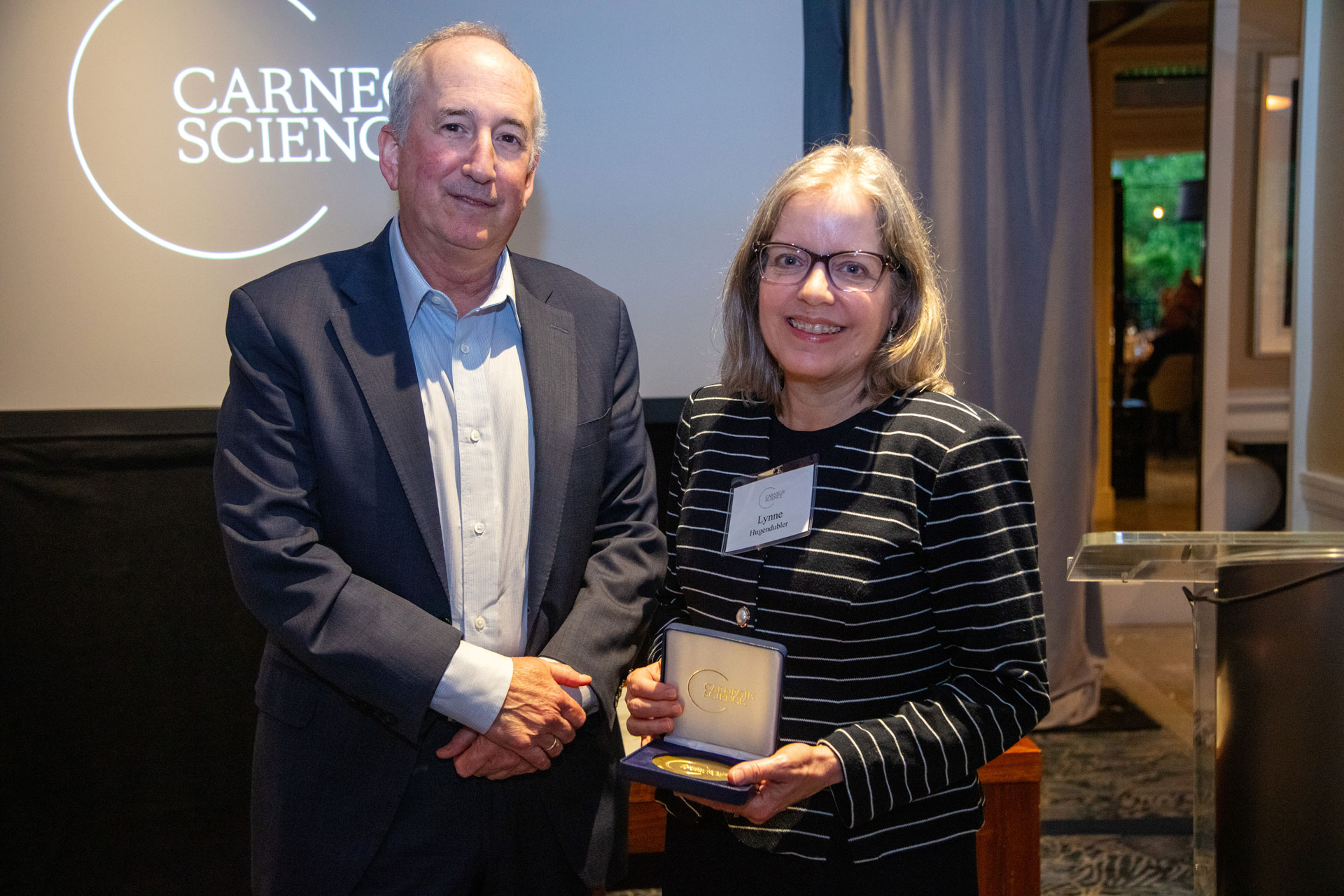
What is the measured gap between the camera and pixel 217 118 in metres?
2.97

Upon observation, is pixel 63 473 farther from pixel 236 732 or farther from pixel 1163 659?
pixel 1163 659

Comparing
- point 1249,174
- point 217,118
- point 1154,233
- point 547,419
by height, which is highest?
point 1154,233

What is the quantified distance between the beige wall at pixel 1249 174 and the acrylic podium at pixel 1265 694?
2879 millimetres

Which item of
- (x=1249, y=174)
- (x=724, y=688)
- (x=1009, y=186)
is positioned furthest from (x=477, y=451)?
(x=1249, y=174)

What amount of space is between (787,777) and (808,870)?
213 millimetres

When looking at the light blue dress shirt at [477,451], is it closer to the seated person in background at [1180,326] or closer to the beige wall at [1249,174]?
the beige wall at [1249,174]

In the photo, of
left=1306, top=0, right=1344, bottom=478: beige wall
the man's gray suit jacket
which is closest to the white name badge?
the man's gray suit jacket

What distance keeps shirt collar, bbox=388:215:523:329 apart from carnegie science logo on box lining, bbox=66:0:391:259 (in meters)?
1.57

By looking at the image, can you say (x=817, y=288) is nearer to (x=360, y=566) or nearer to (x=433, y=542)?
(x=433, y=542)

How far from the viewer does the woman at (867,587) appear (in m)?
1.25

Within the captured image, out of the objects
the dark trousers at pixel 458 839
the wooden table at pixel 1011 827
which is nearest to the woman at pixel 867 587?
the dark trousers at pixel 458 839

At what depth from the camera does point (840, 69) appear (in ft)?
10.3

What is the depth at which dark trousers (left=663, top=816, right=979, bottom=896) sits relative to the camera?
1.30m

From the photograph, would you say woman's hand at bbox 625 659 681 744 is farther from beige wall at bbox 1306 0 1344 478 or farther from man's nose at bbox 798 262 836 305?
beige wall at bbox 1306 0 1344 478
